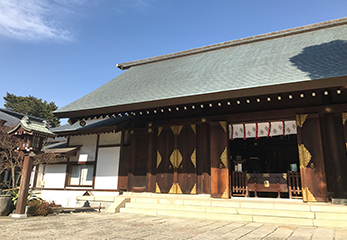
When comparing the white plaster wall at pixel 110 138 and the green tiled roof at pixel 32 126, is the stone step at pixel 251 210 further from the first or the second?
the white plaster wall at pixel 110 138

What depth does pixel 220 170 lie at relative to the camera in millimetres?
9039

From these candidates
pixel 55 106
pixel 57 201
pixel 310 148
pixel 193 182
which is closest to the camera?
pixel 310 148

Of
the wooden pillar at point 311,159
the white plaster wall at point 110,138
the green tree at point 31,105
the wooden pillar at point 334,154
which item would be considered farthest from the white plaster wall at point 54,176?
the green tree at point 31,105

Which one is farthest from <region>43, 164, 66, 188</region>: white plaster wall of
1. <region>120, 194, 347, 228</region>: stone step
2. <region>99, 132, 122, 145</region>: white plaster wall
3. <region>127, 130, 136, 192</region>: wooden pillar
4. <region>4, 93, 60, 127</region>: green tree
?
<region>4, 93, 60, 127</region>: green tree

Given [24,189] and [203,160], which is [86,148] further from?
[203,160]

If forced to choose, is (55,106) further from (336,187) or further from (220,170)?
(336,187)

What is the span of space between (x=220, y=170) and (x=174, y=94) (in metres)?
3.15

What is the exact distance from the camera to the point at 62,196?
39.4ft

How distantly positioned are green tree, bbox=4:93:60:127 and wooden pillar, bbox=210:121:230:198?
3079 centimetres

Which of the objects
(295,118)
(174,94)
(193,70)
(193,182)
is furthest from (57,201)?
(295,118)

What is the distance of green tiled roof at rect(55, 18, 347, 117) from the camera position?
746 centimetres

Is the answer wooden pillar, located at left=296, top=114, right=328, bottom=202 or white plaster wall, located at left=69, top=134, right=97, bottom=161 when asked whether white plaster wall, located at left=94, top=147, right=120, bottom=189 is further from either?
wooden pillar, located at left=296, top=114, right=328, bottom=202

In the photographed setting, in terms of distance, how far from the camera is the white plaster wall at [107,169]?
36.7ft

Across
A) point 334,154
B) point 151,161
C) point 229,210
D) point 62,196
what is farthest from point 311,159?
point 62,196
